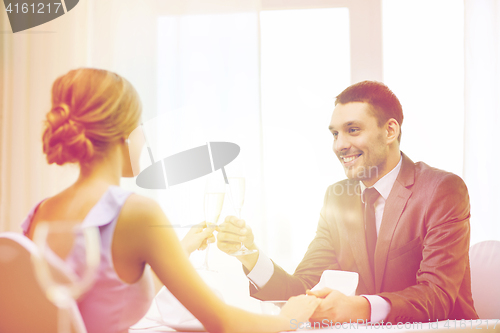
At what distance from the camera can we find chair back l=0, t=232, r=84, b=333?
78 centimetres

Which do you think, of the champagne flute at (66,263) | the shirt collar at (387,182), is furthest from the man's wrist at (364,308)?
the champagne flute at (66,263)

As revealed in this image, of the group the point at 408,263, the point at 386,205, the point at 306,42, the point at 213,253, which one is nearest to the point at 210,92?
the point at 306,42

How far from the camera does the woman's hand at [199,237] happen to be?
1.17m

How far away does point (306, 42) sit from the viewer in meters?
1.26

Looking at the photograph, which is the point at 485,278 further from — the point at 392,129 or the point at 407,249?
the point at 392,129

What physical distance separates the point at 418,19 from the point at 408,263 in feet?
2.74

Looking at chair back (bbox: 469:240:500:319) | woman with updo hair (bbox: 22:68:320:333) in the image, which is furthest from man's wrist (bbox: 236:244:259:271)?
chair back (bbox: 469:240:500:319)

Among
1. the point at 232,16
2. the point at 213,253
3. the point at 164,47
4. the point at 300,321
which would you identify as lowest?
the point at 300,321

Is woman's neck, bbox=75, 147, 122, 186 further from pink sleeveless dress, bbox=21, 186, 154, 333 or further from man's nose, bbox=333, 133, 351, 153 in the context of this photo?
man's nose, bbox=333, 133, 351, 153

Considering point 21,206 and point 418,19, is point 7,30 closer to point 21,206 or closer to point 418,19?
point 21,206

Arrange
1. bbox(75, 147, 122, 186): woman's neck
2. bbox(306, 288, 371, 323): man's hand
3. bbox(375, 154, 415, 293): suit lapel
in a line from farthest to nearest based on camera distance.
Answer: bbox(375, 154, 415, 293): suit lapel
bbox(306, 288, 371, 323): man's hand
bbox(75, 147, 122, 186): woman's neck

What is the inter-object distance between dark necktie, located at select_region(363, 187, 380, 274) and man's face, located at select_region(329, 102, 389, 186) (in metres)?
0.03

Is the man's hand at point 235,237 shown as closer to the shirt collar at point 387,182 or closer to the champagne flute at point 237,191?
the champagne flute at point 237,191

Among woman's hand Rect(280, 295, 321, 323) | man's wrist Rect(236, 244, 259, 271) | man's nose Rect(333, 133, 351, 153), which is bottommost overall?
woman's hand Rect(280, 295, 321, 323)
